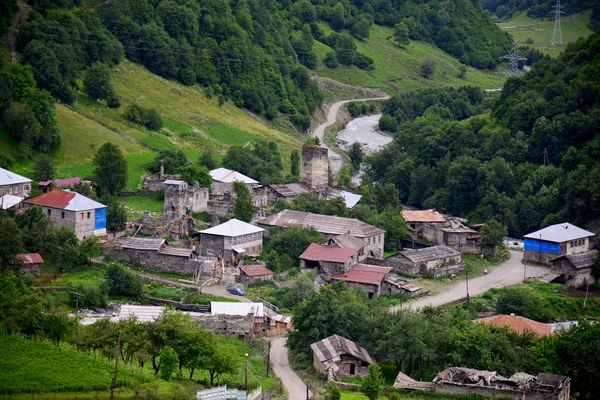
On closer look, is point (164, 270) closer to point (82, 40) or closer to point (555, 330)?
point (555, 330)

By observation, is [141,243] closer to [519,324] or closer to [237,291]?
[237,291]

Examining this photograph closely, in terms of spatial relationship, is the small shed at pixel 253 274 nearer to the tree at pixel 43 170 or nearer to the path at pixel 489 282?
the path at pixel 489 282

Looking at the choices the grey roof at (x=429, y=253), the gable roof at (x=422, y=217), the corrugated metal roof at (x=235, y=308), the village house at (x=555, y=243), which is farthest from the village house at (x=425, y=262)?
the corrugated metal roof at (x=235, y=308)

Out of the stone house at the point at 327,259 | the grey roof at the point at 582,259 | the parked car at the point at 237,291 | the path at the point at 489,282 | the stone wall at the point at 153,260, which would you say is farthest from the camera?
the grey roof at the point at 582,259

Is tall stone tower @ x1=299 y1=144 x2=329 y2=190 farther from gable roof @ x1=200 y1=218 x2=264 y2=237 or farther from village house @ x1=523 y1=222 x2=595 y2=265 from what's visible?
village house @ x1=523 y1=222 x2=595 y2=265

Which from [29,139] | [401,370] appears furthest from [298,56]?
[401,370]
